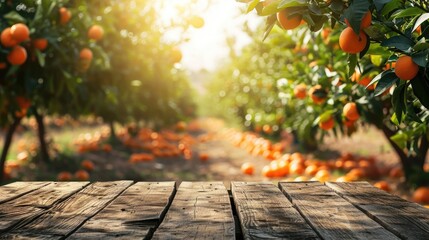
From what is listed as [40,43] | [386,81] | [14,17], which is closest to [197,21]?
[40,43]

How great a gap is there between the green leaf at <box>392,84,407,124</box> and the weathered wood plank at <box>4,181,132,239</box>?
1211 millimetres

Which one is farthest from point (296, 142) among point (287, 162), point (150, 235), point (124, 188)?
point (150, 235)

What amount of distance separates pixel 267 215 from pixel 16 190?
1.25 metres

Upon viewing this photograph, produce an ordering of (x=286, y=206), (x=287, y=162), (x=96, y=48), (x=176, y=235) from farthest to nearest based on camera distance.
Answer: (x=287, y=162) → (x=96, y=48) → (x=286, y=206) → (x=176, y=235)

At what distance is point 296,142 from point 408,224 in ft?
23.6

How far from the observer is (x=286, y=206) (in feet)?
5.71

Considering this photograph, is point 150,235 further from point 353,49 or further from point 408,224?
point 353,49

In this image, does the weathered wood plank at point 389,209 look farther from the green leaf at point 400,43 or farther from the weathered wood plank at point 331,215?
the green leaf at point 400,43

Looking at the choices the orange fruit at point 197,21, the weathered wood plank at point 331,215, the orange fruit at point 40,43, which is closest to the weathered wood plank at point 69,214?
the weathered wood plank at point 331,215

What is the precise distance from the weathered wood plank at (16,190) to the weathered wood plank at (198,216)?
723mm

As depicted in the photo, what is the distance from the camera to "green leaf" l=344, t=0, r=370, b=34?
1.47m

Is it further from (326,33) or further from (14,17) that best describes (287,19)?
(14,17)

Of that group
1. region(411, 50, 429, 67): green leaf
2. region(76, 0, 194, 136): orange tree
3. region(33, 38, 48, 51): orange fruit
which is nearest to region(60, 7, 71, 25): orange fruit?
region(33, 38, 48, 51): orange fruit

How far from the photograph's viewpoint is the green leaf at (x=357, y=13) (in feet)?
4.82
